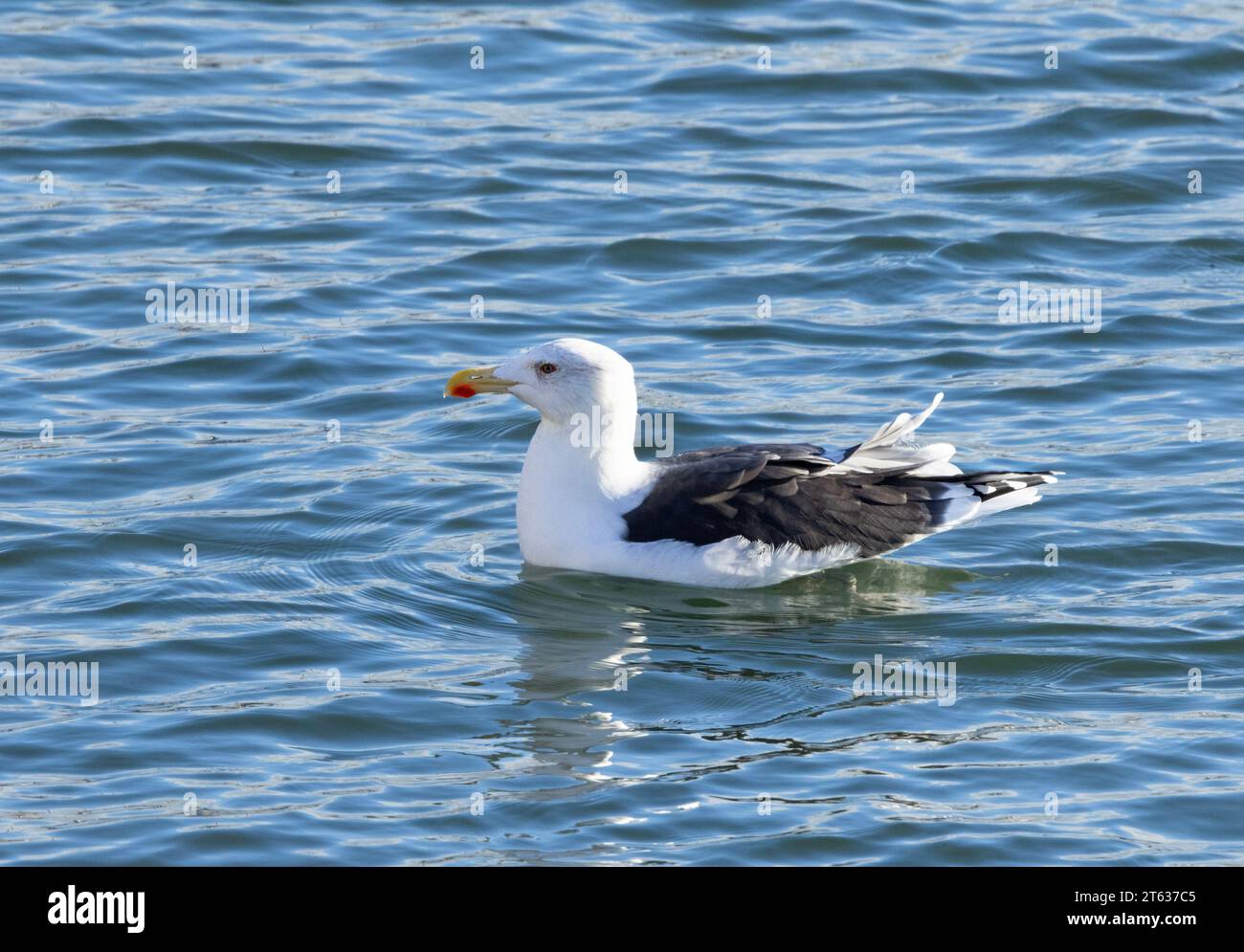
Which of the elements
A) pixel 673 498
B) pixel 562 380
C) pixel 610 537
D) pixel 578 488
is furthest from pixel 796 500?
pixel 562 380

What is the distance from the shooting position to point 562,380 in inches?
425

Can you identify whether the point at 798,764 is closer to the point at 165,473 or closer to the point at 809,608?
the point at 809,608

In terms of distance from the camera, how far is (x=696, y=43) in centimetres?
2108

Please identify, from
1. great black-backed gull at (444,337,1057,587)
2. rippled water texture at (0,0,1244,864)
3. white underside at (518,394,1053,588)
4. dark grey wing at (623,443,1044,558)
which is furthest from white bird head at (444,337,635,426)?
rippled water texture at (0,0,1244,864)

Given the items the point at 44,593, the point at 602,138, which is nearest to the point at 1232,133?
the point at 602,138

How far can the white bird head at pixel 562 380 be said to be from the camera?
10742mm

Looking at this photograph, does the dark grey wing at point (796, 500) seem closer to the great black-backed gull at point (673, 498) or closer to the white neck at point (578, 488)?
Answer: the great black-backed gull at point (673, 498)

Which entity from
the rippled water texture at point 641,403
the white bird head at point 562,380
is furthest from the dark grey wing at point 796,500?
the white bird head at point 562,380

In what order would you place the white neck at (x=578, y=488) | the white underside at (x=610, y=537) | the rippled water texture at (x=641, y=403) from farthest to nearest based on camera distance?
1. the white neck at (x=578, y=488)
2. the white underside at (x=610, y=537)
3. the rippled water texture at (x=641, y=403)

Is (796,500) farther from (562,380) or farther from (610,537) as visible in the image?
(562,380)

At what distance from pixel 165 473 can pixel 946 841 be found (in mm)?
5938

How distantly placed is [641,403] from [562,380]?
102 inches

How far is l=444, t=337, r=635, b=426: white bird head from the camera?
35.2 feet

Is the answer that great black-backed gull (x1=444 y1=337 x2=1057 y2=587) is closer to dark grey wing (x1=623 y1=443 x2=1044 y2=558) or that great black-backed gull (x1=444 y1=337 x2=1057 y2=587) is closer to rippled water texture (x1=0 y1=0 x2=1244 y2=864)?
dark grey wing (x1=623 y1=443 x2=1044 y2=558)
